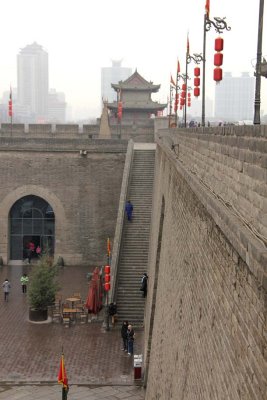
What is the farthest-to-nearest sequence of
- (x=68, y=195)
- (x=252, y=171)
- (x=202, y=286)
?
(x=68, y=195), (x=202, y=286), (x=252, y=171)

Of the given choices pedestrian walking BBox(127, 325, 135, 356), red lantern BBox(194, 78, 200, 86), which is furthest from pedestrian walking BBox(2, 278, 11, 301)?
red lantern BBox(194, 78, 200, 86)

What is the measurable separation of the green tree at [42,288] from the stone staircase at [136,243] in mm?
1759

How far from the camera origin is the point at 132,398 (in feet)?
36.6

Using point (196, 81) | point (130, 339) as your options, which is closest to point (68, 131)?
point (196, 81)

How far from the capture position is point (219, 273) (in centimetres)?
480

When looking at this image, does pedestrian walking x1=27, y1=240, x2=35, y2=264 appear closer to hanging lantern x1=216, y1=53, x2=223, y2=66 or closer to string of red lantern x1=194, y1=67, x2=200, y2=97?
string of red lantern x1=194, y1=67, x2=200, y2=97

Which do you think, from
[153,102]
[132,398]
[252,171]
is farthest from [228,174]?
[153,102]

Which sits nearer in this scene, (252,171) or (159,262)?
(252,171)

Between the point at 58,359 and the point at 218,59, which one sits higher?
the point at 218,59

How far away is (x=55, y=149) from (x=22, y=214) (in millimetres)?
2773

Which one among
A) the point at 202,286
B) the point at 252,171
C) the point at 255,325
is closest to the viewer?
the point at 255,325

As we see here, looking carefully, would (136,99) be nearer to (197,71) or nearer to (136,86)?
(136,86)

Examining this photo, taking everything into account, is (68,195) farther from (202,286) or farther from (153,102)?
(202,286)

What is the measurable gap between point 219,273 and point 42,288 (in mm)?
10929
